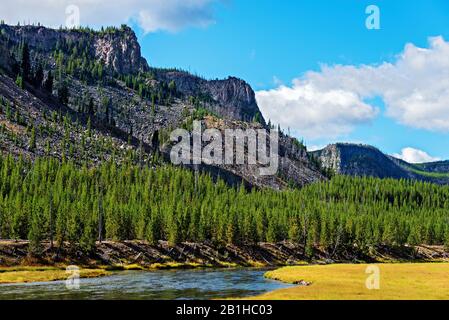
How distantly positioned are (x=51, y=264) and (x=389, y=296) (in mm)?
A: 89088

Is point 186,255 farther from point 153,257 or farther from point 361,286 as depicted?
point 361,286

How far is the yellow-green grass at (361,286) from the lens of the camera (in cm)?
6178

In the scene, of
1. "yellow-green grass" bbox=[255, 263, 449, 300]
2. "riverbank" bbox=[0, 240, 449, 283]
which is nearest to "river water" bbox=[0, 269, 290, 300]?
"yellow-green grass" bbox=[255, 263, 449, 300]

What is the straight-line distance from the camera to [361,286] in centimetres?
7406

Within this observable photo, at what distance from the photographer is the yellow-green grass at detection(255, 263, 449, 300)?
6178 cm

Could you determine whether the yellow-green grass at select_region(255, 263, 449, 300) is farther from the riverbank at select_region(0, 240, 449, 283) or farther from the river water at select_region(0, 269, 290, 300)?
the riverbank at select_region(0, 240, 449, 283)

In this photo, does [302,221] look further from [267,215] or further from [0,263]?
[0,263]

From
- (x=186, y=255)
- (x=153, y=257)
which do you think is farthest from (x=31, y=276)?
(x=186, y=255)
